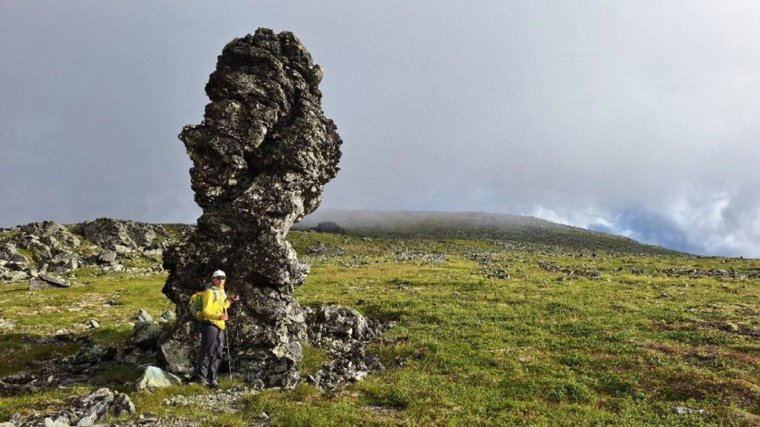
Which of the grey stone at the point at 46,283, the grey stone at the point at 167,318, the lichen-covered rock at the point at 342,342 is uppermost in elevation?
the lichen-covered rock at the point at 342,342

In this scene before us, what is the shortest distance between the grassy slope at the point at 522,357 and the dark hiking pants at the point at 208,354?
0.98 m

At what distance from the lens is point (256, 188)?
24391mm

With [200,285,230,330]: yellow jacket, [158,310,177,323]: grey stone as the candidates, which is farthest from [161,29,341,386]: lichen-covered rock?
[158,310,177,323]: grey stone

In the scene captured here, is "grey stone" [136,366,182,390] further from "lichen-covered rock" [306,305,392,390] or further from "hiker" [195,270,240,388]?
"lichen-covered rock" [306,305,392,390]

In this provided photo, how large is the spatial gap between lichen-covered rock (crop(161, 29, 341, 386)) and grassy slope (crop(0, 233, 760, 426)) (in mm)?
4022

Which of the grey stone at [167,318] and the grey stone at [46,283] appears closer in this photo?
the grey stone at [167,318]

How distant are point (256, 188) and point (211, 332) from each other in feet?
26.4

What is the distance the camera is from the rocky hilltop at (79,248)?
76500 millimetres

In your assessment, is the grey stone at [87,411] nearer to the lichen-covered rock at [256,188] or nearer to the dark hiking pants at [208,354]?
the dark hiking pants at [208,354]

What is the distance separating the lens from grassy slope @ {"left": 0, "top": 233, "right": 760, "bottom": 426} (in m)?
16.0

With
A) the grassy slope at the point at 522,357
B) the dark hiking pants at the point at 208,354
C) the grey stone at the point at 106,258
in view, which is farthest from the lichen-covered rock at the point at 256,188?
the grey stone at the point at 106,258

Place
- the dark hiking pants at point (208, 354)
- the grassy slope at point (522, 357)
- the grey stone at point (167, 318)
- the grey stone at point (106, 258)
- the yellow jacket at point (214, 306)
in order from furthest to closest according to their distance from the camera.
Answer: the grey stone at point (106, 258) < the grey stone at point (167, 318) < the yellow jacket at point (214, 306) < the dark hiking pants at point (208, 354) < the grassy slope at point (522, 357)

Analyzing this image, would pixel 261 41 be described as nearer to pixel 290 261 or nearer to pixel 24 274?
pixel 290 261

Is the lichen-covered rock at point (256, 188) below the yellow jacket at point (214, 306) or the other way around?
the other way around
